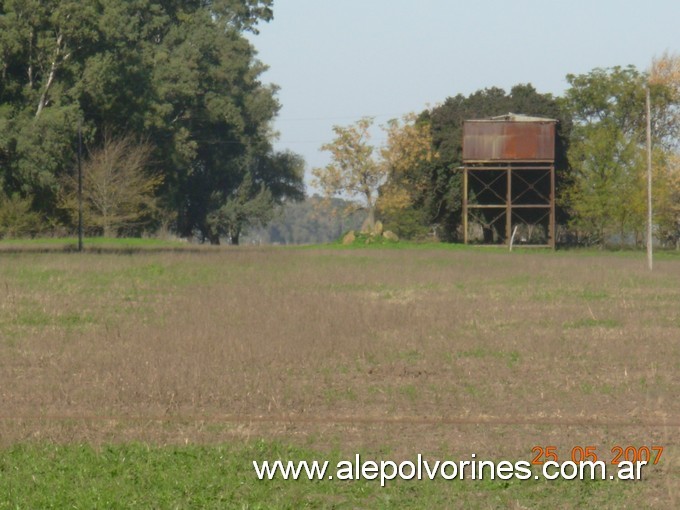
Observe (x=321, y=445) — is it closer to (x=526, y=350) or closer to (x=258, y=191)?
(x=526, y=350)

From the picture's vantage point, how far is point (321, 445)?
9898 mm

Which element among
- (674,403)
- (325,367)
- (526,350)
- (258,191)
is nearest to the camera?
(674,403)

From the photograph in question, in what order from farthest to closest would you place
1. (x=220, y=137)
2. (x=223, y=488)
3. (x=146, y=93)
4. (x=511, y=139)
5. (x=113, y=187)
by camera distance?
(x=220, y=137) < (x=113, y=187) < (x=511, y=139) < (x=146, y=93) < (x=223, y=488)

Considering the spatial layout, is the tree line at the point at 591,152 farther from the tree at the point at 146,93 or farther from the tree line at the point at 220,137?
the tree at the point at 146,93

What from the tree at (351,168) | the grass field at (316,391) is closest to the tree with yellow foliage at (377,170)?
the tree at (351,168)

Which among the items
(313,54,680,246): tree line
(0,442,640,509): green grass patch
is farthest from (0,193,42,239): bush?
(0,442,640,509): green grass patch

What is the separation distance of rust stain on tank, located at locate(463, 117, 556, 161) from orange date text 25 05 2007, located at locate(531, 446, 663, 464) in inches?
2391

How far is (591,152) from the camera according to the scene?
73.9 m

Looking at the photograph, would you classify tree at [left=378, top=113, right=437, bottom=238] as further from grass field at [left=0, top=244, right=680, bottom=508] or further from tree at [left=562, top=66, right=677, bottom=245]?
grass field at [left=0, top=244, right=680, bottom=508]

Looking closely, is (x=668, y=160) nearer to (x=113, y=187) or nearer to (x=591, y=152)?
(x=591, y=152)

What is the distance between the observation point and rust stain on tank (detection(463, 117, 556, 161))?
69.6 m

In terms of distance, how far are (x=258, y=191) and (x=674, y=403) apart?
3288 inches

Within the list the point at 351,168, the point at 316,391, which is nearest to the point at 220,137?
the point at 351,168

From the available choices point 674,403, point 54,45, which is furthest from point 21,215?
point 674,403
